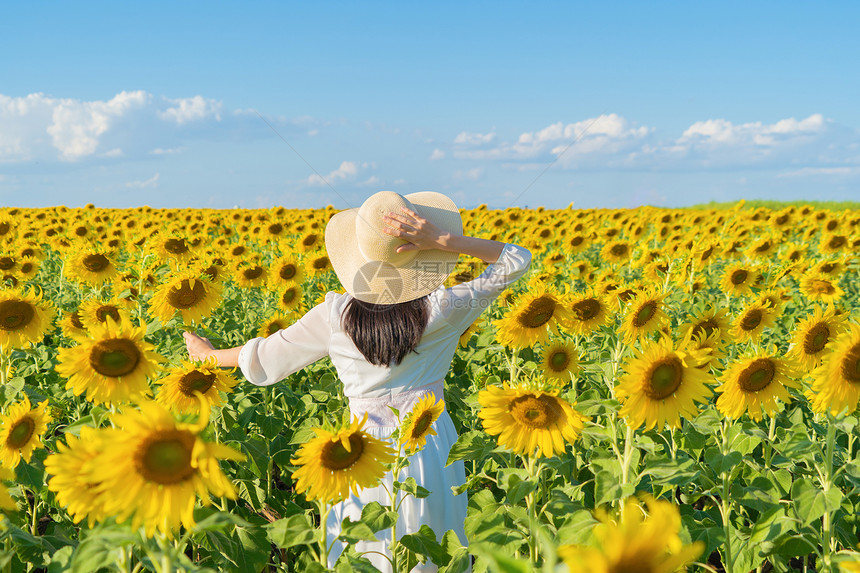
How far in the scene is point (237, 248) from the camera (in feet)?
29.5

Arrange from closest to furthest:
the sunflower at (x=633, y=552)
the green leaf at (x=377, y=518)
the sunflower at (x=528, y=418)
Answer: the sunflower at (x=633, y=552)
the green leaf at (x=377, y=518)
the sunflower at (x=528, y=418)

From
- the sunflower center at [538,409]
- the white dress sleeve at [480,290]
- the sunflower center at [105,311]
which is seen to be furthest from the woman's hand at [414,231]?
the sunflower center at [105,311]

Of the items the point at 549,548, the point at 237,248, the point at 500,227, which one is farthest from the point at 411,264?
the point at 500,227

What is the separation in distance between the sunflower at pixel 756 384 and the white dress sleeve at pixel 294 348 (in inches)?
74.5

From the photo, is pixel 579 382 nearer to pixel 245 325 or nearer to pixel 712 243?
pixel 712 243

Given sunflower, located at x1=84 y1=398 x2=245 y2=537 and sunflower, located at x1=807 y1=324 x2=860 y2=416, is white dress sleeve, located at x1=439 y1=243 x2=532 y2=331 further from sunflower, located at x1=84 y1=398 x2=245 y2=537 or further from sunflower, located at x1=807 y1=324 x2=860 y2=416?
sunflower, located at x1=84 y1=398 x2=245 y2=537

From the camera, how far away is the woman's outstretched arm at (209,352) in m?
3.08

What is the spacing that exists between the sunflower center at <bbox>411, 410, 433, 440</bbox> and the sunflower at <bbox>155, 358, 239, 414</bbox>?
1.07 metres

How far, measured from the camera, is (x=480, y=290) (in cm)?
289

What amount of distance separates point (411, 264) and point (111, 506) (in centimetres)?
173

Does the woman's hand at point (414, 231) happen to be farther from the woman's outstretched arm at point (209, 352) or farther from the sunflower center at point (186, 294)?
the sunflower center at point (186, 294)

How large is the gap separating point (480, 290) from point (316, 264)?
5.52m

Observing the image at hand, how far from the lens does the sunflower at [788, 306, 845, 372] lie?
10.5ft

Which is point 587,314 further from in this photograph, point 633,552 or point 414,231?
point 633,552
